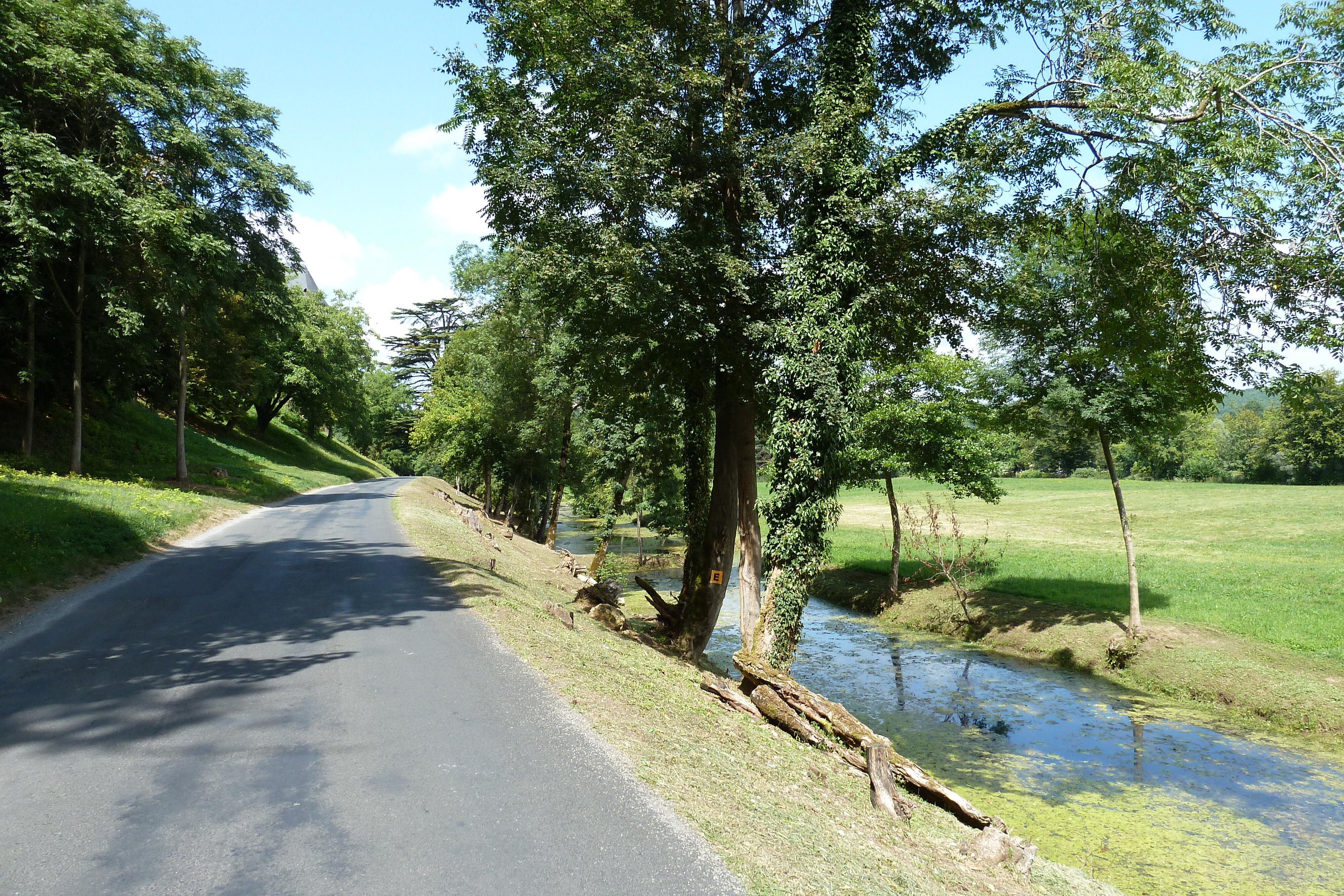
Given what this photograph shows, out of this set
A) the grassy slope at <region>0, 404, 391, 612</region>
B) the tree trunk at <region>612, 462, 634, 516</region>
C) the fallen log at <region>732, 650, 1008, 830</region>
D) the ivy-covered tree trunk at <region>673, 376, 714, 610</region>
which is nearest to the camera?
the fallen log at <region>732, 650, 1008, 830</region>

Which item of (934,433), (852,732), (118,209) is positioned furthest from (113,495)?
(934,433)

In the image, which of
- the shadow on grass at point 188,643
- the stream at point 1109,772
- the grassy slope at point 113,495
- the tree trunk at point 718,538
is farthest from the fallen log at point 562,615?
the grassy slope at point 113,495

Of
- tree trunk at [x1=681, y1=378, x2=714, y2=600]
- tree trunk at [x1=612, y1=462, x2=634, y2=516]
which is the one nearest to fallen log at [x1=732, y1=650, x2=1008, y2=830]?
tree trunk at [x1=681, y1=378, x2=714, y2=600]

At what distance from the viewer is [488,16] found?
15.9 m

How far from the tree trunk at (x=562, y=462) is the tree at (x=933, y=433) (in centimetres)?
1203

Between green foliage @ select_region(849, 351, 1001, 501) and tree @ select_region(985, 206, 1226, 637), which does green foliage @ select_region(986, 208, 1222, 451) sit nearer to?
tree @ select_region(985, 206, 1226, 637)

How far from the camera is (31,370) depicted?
2350 centimetres

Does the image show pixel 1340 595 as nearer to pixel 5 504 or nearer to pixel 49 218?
pixel 5 504

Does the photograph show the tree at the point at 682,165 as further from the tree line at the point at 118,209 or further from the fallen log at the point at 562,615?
the tree line at the point at 118,209

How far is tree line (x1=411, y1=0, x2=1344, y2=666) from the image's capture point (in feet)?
35.4

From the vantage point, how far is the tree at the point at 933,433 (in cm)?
2362

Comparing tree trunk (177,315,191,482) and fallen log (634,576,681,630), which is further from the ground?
tree trunk (177,315,191,482)

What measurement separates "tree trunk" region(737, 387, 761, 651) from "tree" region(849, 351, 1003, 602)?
22.0 ft

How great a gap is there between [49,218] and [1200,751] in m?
31.3
